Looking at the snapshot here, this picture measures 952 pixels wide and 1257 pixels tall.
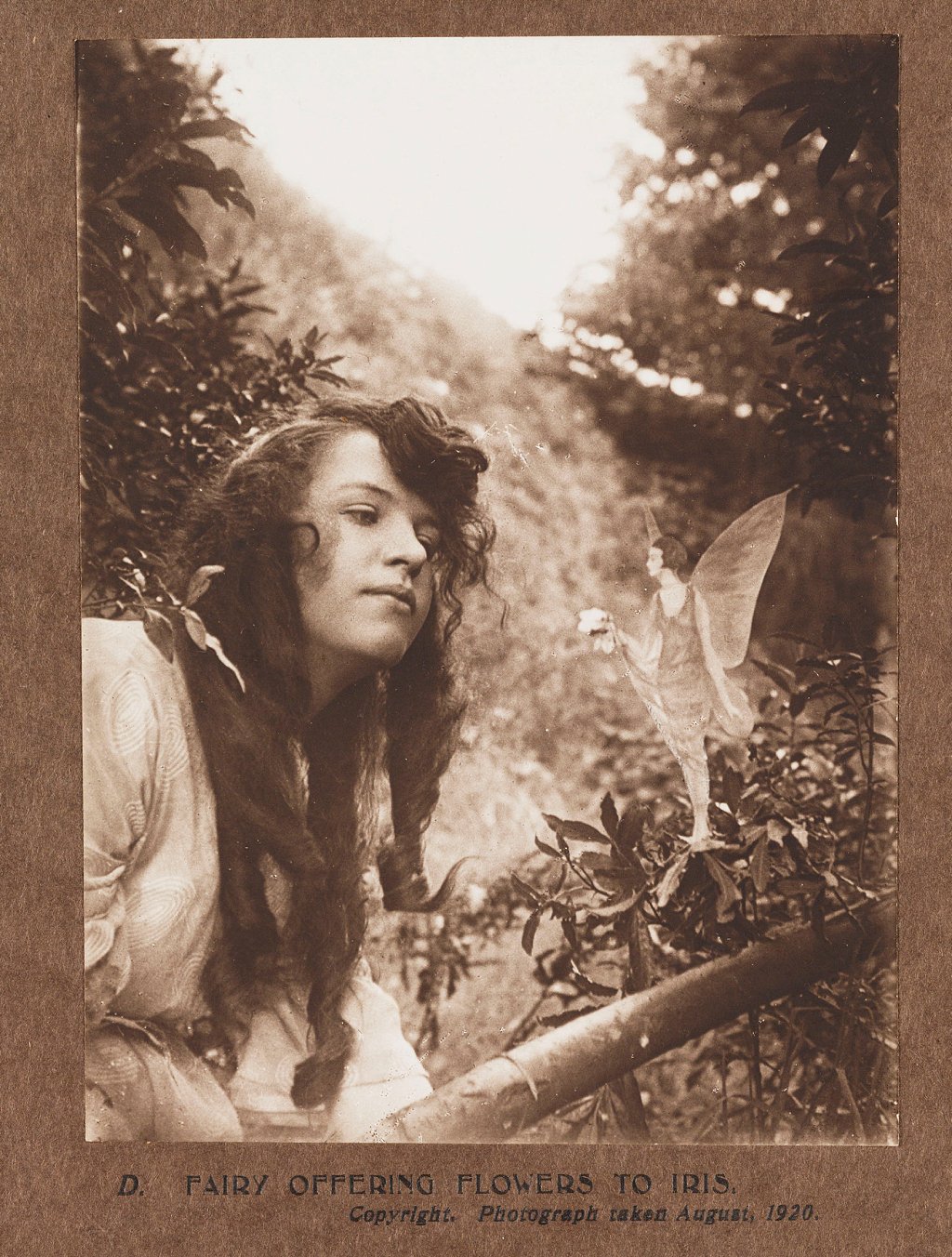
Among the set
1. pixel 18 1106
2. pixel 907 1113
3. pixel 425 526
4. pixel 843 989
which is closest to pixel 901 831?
pixel 843 989

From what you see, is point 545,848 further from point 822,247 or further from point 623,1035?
point 822,247

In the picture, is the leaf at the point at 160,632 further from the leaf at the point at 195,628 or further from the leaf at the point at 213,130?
the leaf at the point at 213,130

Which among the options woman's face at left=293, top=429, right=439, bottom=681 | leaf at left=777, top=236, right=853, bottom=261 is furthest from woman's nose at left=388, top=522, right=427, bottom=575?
leaf at left=777, top=236, right=853, bottom=261

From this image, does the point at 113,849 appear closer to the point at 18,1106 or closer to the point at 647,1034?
the point at 18,1106

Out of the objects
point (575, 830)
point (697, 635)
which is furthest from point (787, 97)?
point (575, 830)

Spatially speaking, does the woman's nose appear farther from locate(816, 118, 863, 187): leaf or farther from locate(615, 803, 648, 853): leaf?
locate(816, 118, 863, 187): leaf

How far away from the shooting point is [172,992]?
4.14 ft

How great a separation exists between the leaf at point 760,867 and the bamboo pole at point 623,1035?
0.06 meters

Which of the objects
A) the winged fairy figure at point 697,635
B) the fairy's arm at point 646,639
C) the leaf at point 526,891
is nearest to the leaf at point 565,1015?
the leaf at point 526,891

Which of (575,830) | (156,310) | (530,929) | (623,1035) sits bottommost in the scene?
(623,1035)

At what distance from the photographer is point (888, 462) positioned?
1274 mm

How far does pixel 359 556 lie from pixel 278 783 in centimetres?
26

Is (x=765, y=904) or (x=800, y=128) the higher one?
(x=800, y=128)

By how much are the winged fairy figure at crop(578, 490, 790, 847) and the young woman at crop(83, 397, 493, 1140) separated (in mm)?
196
